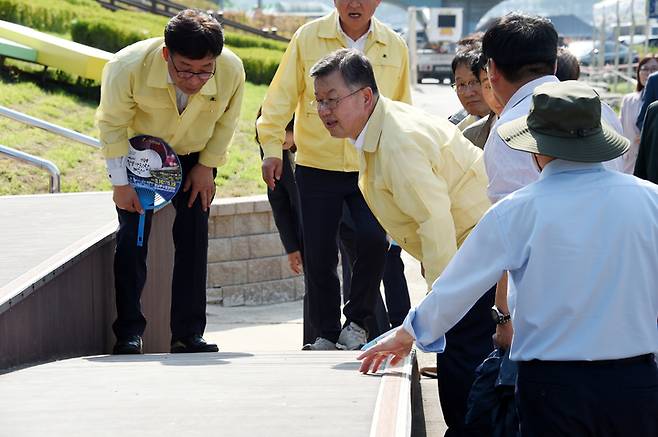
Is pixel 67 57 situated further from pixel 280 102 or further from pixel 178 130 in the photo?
pixel 178 130

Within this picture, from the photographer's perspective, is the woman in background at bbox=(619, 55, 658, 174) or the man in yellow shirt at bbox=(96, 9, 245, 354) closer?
the man in yellow shirt at bbox=(96, 9, 245, 354)

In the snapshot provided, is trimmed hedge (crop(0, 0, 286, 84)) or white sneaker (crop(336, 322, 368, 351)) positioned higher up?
trimmed hedge (crop(0, 0, 286, 84))

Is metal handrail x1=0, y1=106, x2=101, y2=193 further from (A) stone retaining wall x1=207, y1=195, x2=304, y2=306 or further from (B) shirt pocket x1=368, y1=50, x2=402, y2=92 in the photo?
(B) shirt pocket x1=368, y1=50, x2=402, y2=92

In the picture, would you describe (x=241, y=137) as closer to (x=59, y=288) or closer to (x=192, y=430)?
(x=59, y=288)

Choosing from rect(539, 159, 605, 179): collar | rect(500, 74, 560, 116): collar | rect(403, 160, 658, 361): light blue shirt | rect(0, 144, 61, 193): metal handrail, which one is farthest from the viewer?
rect(0, 144, 61, 193): metal handrail

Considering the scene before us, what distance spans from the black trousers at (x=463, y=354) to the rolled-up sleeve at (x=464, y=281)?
43.2 inches

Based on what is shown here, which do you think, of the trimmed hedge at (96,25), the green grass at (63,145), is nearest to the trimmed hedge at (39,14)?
the trimmed hedge at (96,25)

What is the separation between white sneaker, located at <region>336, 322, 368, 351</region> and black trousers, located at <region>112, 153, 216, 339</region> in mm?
777

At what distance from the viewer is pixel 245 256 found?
32.8 feet

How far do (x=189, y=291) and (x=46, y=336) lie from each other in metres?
1.22

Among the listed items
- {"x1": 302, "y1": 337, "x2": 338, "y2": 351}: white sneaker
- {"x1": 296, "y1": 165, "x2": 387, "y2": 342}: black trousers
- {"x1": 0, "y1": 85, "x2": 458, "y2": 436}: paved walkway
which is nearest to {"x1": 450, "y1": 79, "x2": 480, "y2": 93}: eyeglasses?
{"x1": 296, "y1": 165, "x2": 387, "y2": 342}: black trousers

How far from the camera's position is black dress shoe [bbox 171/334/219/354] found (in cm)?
633

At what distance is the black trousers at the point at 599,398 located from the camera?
3.23m

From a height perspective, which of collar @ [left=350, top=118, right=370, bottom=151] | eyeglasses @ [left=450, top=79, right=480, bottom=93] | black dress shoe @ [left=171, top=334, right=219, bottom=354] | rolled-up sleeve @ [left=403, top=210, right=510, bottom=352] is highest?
eyeglasses @ [left=450, top=79, right=480, bottom=93]
